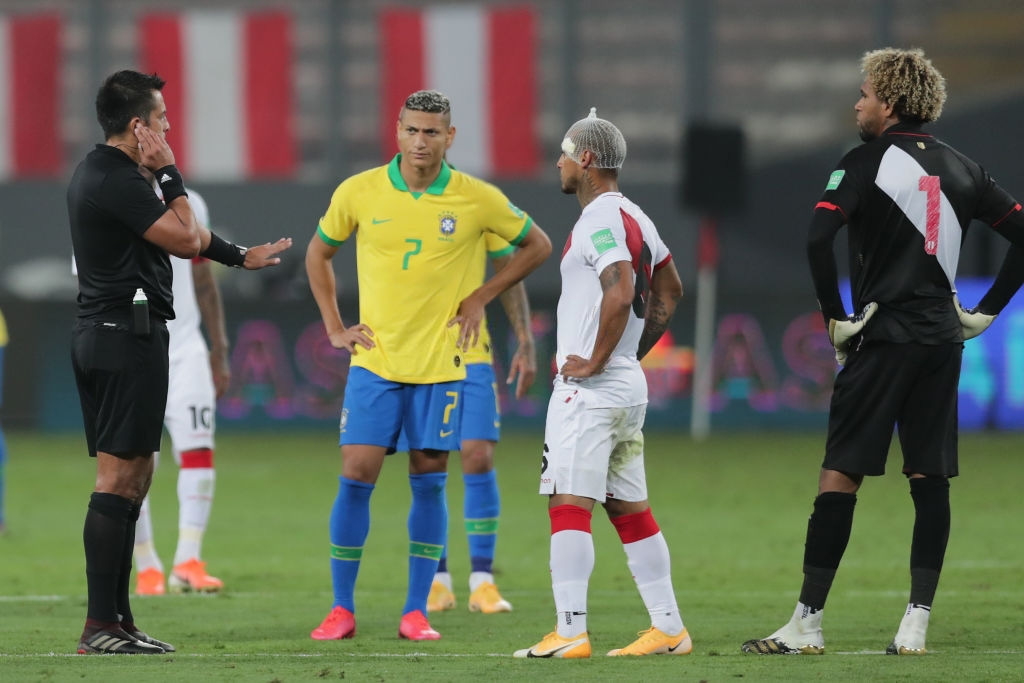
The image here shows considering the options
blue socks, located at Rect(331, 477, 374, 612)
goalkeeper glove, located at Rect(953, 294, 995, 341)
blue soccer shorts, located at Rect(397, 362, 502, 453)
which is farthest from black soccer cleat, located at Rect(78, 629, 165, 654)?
goalkeeper glove, located at Rect(953, 294, 995, 341)

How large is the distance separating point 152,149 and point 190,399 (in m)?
2.72

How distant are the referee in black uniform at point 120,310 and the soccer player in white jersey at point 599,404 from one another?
4.31 feet

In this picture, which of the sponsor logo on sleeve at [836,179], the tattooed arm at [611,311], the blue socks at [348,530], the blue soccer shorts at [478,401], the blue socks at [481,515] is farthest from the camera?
the blue socks at [481,515]

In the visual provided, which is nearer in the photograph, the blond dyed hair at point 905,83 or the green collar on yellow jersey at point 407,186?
the blond dyed hair at point 905,83

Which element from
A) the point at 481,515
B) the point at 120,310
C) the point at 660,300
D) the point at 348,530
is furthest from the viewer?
the point at 481,515

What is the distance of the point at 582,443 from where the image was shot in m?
6.40

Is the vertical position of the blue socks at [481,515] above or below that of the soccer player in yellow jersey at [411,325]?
below

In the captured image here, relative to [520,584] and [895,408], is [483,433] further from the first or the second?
[895,408]

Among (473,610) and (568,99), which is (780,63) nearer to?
(568,99)

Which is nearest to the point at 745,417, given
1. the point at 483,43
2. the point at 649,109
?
the point at 483,43

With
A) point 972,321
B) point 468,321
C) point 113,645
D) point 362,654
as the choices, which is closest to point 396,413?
point 468,321

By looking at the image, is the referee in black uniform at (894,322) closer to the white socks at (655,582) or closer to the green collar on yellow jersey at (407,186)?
the white socks at (655,582)

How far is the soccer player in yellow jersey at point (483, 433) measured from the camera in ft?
25.3

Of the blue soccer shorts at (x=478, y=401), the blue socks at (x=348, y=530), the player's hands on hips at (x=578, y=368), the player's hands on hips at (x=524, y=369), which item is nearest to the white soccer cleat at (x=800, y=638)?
the player's hands on hips at (x=578, y=368)
